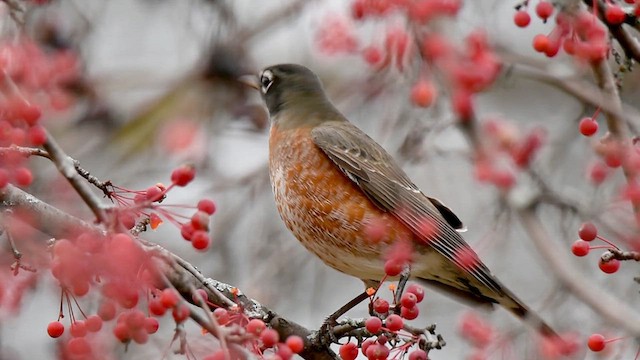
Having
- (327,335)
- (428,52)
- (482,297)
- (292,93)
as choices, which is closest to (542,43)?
(428,52)

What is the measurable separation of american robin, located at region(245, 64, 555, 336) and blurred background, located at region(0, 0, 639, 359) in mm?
221

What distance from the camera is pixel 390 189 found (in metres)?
4.78

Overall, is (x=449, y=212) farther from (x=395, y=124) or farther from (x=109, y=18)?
(x=109, y=18)

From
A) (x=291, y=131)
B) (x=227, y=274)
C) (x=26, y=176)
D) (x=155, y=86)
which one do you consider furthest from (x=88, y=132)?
(x=26, y=176)

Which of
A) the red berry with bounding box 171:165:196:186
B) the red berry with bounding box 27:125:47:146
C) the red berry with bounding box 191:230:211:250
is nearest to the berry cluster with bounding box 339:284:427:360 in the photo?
the red berry with bounding box 191:230:211:250

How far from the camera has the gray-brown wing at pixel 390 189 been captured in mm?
4441

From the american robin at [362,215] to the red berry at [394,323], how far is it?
122 cm

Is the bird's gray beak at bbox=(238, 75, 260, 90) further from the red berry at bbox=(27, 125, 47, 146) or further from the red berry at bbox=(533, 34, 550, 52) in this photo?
the red berry at bbox=(27, 125, 47, 146)

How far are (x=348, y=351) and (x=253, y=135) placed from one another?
11.8ft

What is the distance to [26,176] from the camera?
2.40 m

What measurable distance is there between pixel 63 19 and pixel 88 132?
835 mm

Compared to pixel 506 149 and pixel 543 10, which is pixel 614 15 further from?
pixel 506 149

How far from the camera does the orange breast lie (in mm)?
4492

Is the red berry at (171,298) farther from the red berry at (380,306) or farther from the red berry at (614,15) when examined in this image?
the red berry at (614,15)
